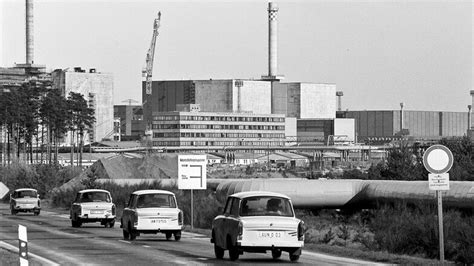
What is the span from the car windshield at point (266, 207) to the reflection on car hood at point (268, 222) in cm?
29

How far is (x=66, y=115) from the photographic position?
549ft

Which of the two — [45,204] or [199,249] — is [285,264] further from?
[45,204]

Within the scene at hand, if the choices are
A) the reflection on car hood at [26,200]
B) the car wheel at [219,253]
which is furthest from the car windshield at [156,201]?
the reflection on car hood at [26,200]

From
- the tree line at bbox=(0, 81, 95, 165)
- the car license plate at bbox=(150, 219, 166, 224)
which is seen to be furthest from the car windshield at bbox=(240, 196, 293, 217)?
the tree line at bbox=(0, 81, 95, 165)

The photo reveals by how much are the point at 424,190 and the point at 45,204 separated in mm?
50745

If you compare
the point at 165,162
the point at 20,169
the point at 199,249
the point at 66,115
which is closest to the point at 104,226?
the point at 199,249

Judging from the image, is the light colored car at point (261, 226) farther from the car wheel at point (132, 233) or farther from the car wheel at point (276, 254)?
the car wheel at point (132, 233)

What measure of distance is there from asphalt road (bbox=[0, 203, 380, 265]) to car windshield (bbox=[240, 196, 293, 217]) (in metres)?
1.22

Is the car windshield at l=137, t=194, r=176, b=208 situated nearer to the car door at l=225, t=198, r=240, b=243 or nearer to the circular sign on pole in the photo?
the car door at l=225, t=198, r=240, b=243

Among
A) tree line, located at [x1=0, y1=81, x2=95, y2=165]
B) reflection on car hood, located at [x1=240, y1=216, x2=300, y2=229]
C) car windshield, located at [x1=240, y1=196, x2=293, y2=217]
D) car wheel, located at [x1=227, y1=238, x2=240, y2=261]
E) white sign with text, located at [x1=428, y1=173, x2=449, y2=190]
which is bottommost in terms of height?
car wheel, located at [x1=227, y1=238, x2=240, y2=261]

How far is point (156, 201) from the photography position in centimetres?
3856

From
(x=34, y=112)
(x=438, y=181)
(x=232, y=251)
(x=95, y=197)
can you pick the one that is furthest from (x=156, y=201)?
(x=34, y=112)

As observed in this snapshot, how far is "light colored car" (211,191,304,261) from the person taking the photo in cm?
2684

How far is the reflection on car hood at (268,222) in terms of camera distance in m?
26.9
